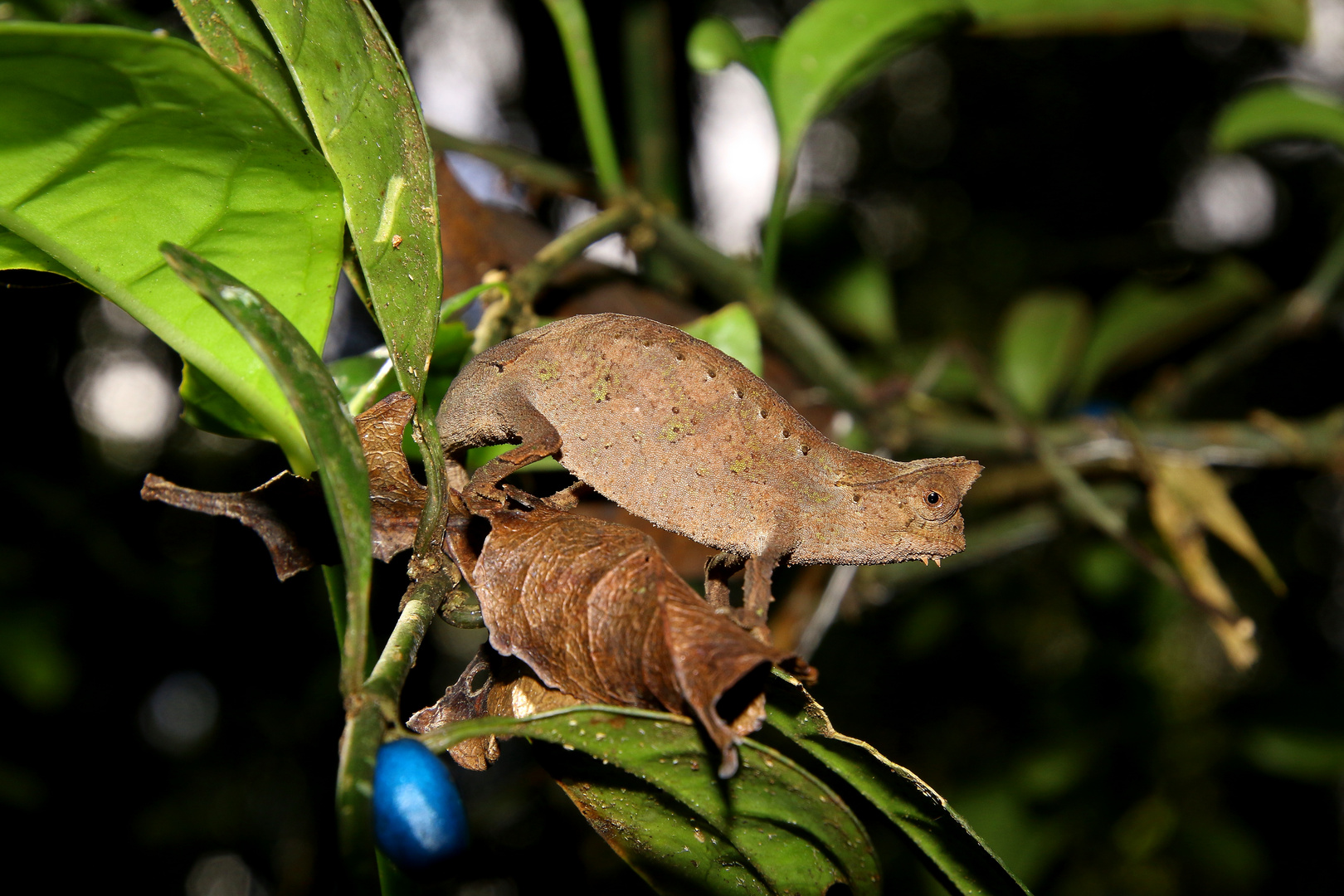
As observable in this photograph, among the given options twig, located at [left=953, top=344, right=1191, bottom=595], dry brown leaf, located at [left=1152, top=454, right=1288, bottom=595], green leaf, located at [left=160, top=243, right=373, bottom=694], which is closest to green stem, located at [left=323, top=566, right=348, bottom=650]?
green leaf, located at [left=160, top=243, right=373, bottom=694]

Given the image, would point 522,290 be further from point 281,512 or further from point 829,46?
point 829,46

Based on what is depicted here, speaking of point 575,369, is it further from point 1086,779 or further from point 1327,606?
point 1327,606

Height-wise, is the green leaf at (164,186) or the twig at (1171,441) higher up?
the green leaf at (164,186)

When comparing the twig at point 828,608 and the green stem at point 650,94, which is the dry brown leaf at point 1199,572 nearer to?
the twig at point 828,608

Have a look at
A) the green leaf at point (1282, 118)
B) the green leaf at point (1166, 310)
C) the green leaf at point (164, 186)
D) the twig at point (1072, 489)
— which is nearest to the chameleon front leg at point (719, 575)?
the green leaf at point (164, 186)

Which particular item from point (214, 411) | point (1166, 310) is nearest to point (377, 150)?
point (214, 411)
